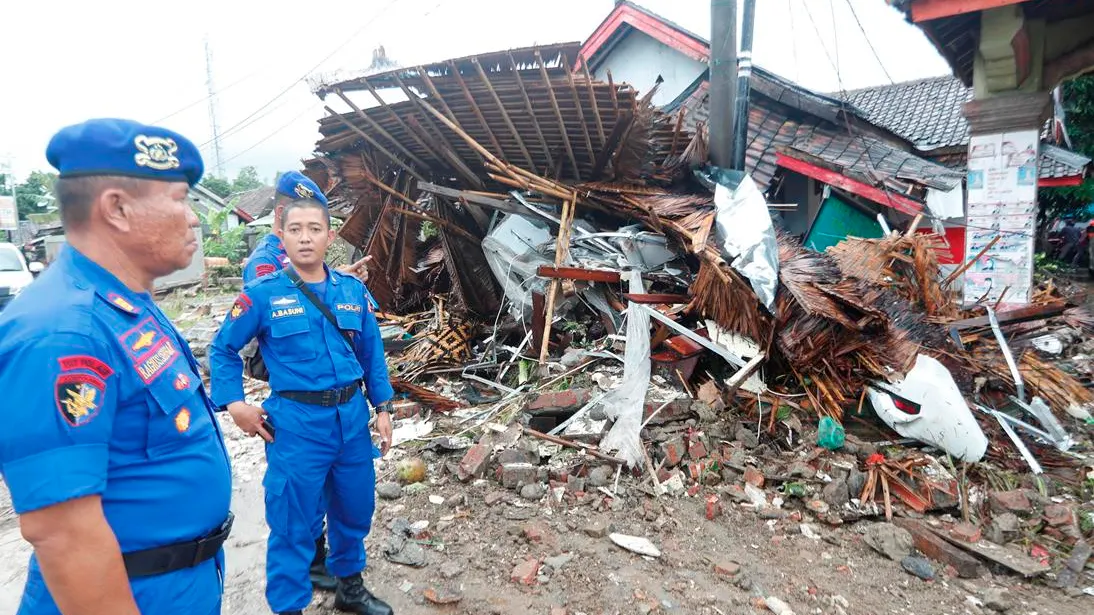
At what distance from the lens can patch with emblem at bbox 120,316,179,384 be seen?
1.22m

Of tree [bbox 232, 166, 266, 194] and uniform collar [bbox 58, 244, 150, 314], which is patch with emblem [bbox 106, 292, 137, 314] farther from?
tree [bbox 232, 166, 266, 194]

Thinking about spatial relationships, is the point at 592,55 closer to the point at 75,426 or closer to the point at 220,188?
the point at 75,426

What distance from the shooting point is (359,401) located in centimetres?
251

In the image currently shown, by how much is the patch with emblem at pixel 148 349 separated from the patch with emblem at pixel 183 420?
113 millimetres

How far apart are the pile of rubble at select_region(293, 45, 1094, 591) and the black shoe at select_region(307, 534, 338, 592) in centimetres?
110

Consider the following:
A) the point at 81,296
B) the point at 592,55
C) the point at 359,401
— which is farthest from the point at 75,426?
the point at 592,55

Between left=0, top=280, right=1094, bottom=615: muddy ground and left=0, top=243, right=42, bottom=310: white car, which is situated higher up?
left=0, top=243, right=42, bottom=310: white car

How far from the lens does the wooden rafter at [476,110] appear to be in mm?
5199

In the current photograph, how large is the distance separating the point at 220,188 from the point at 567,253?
40325mm

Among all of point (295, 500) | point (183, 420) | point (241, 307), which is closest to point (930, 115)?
point (241, 307)

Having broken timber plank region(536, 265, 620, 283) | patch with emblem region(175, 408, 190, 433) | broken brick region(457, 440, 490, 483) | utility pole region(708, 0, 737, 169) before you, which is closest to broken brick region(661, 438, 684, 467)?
broken brick region(457, 440, 490, 483)

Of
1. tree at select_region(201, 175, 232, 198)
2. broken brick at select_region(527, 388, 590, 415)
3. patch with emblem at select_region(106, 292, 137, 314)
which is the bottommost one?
broken brick at select_region(527, 388, 590, 415)

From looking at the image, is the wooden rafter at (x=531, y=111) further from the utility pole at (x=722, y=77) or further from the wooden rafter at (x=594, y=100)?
the utility pole at (x=722, y=77)

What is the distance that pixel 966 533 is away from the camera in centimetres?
322
